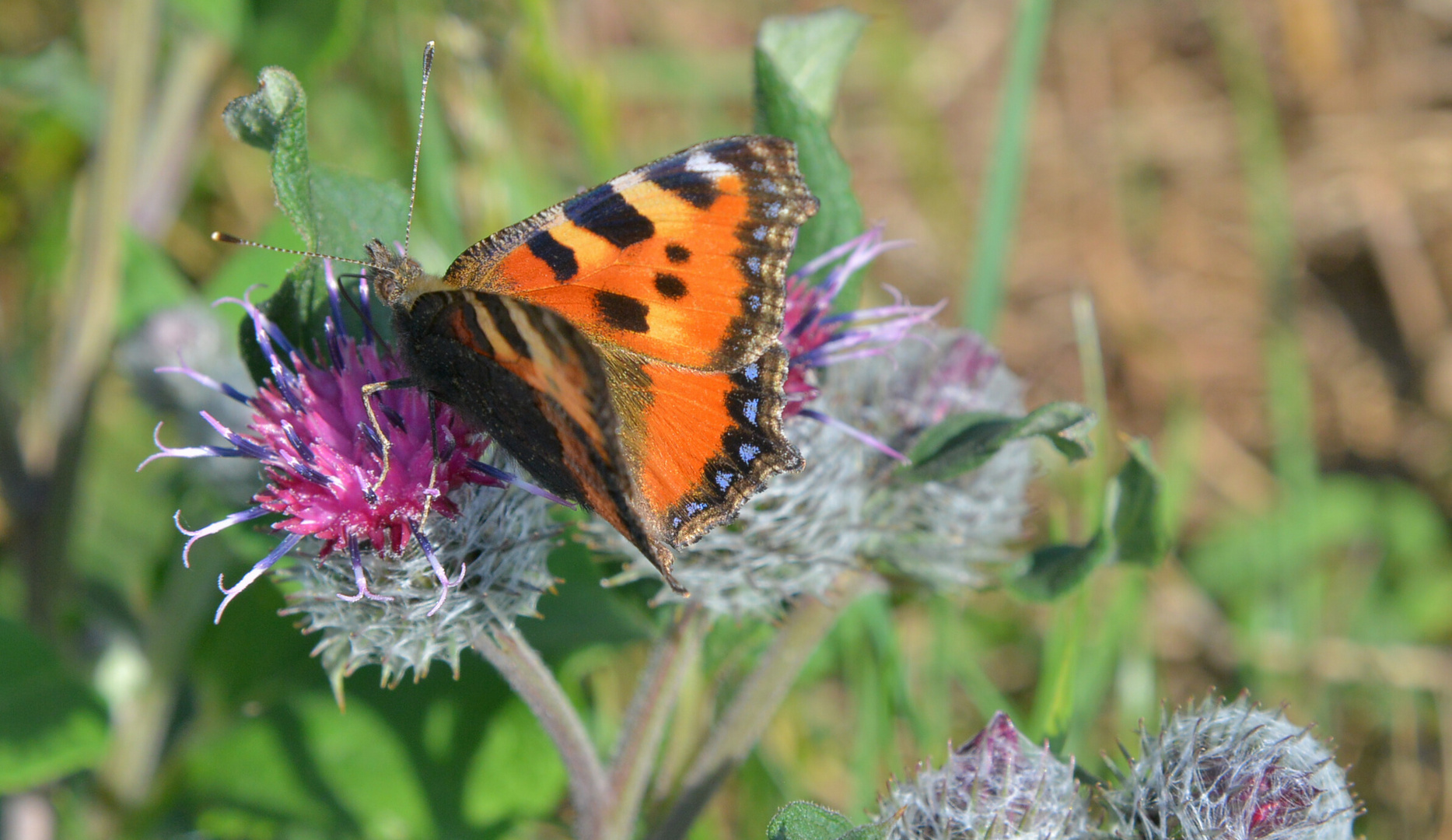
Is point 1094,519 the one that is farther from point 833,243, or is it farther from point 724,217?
point 724,217

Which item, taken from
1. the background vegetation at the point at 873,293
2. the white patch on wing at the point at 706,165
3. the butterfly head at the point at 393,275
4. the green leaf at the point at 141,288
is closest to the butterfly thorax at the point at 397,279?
the butterfly head at the point at 393,275

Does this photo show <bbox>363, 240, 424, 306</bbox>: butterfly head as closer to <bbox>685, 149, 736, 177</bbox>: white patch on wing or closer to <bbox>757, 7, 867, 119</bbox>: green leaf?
<bbox>685, 149, 736, 177</bbox>: white patch on wing

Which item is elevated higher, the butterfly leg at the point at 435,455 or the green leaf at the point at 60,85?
the green leaf at the point at 60,85

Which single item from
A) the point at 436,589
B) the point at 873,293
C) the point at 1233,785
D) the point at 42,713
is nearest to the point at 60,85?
the point at 42,713

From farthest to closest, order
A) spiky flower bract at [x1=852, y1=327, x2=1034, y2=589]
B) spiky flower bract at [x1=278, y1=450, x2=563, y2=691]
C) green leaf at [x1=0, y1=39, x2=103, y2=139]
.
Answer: green leaf at [x1=0, y1=39, x2=103, y2=139] → spiky flower bract at [x1=852, y1=327, x2=1034, y2=589] → spiky flower bract at [x1=278, y1=450, x2=563, y2=691]

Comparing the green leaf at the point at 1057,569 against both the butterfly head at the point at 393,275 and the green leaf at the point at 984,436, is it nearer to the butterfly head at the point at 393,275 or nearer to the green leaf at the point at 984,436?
the green leaf at the point at 984,436

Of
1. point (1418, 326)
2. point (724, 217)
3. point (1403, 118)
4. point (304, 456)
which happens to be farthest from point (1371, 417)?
point (304, 456)

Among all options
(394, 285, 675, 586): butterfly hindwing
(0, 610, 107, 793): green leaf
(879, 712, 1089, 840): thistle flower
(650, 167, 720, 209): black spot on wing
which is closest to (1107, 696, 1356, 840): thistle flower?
(879, 712, 1089, 840): thistle flower

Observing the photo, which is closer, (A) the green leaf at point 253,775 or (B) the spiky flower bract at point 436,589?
(B) the spiky flower bract at point 436,589
